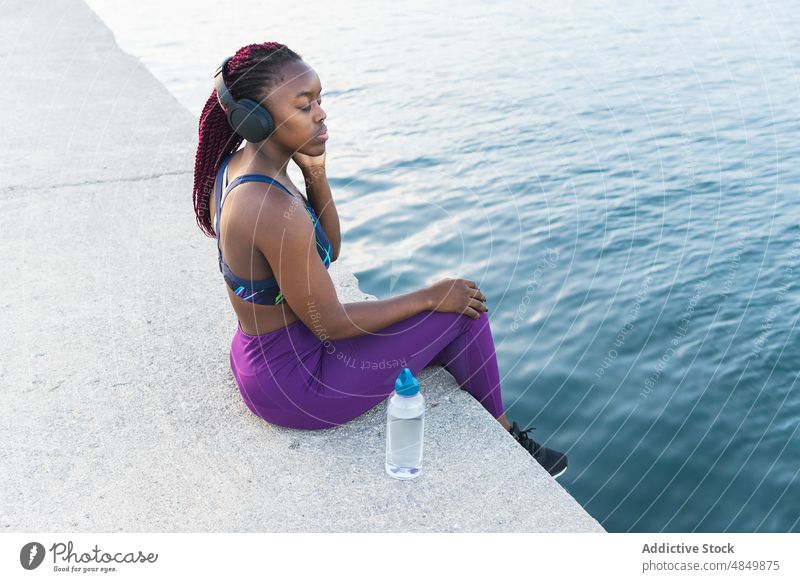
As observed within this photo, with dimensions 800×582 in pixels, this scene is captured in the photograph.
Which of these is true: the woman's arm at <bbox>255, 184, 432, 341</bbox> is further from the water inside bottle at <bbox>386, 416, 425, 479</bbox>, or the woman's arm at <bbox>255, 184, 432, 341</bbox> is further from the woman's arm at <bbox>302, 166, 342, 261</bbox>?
the woman's arm at <bbox>302, 166, 342, 261</bbox>

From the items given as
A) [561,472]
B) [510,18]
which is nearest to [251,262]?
[561,472]

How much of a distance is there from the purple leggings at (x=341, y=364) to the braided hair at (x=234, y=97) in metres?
0.60

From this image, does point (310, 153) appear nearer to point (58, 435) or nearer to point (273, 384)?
point (273, 384)

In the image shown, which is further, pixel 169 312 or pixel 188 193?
pixel 188 193

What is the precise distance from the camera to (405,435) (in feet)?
10.1

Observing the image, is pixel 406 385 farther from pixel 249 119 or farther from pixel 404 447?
pixel 249 119

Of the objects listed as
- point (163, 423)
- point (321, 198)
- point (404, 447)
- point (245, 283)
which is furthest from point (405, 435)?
point (321, 198)

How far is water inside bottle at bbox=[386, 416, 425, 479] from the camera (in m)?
3.01

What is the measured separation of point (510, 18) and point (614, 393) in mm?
9075

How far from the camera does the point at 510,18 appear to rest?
12578 millimetres

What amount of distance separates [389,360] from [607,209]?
3909 millimetres

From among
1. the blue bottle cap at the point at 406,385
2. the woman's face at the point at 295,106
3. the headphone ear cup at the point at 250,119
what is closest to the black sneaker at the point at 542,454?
the blue bottle cap at the point at 406,385

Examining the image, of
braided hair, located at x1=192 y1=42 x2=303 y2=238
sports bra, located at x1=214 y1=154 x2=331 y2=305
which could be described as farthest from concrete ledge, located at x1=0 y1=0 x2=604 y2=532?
braided hair, located at x1=192 y1=42 x2=303 y2=238

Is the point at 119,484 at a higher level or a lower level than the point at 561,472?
higher
